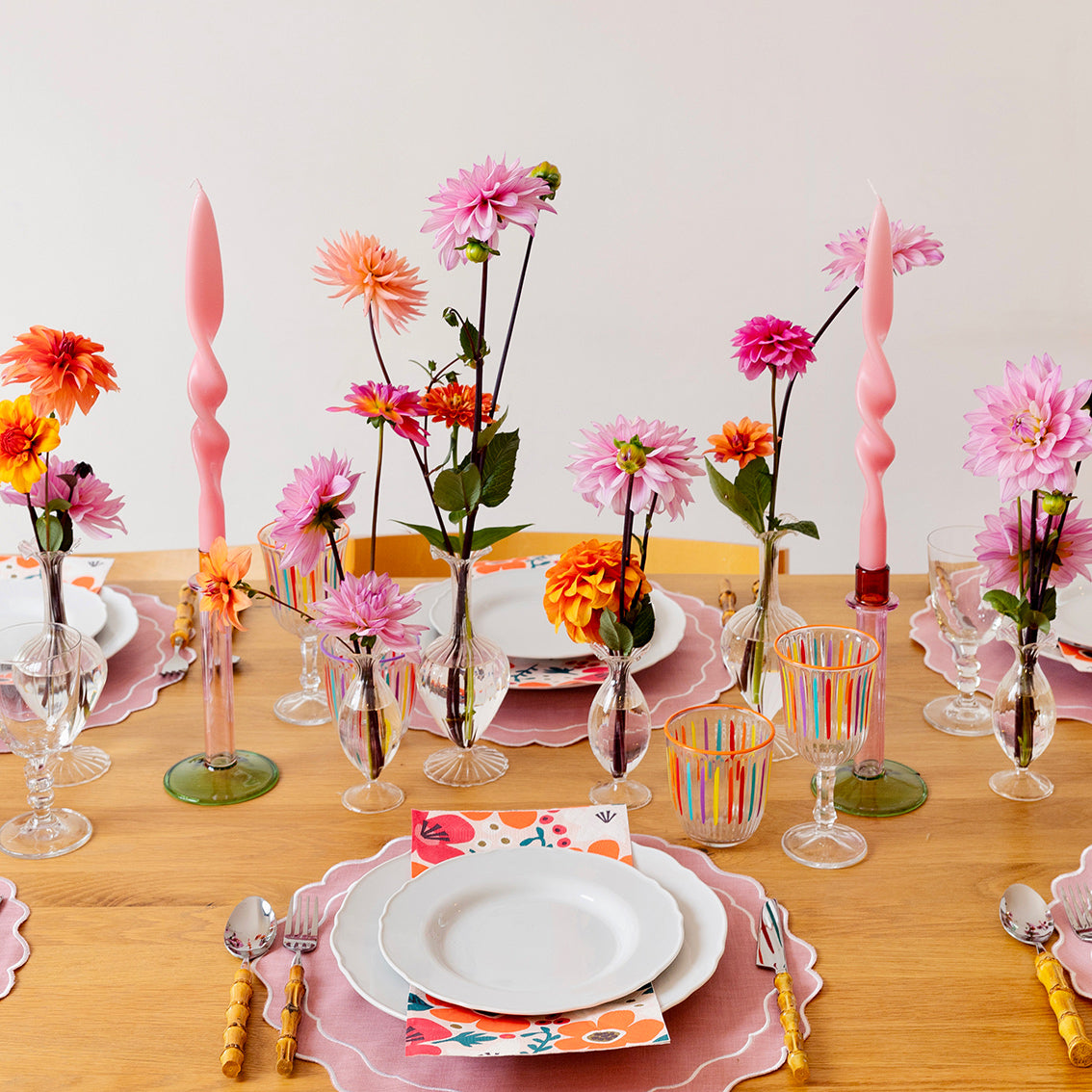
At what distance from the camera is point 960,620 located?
4.03 ft

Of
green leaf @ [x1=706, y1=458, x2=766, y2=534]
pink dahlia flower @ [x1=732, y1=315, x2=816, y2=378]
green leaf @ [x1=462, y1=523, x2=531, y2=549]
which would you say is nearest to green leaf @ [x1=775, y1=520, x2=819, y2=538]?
green leaf @ [x1=706, y1=458, x2=766, y2=534]

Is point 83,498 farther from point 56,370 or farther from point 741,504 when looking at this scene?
point 741,504

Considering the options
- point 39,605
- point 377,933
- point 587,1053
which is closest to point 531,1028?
point 587,1053

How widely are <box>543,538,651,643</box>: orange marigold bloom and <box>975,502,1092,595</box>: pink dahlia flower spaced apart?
31 cm

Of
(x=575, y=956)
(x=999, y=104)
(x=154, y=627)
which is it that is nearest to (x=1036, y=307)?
(x=999, y=104)

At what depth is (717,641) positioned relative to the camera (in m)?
1.40

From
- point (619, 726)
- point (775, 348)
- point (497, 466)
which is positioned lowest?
point (619, 726)

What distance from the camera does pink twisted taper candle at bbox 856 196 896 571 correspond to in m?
1.00

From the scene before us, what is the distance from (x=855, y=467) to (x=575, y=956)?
2253mm

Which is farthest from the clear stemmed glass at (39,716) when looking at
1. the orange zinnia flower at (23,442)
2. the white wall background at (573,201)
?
the white wall background at (573,201)

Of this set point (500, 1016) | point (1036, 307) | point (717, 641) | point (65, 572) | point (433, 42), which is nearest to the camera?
point (500, 1016)

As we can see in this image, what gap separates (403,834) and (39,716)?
31 centimetres

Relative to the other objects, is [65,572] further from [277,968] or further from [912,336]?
[912,336]

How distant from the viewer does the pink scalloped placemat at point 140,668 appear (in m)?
1.25
